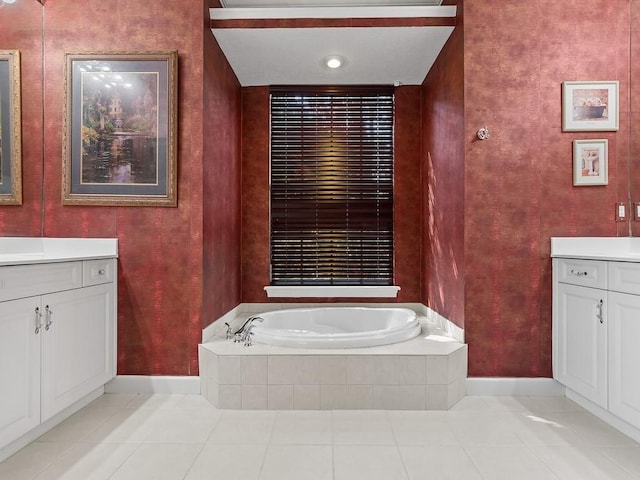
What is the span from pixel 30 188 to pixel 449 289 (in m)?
2.83

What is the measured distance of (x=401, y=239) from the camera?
3684 mm

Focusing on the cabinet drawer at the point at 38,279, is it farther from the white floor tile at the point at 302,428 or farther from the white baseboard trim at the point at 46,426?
the white floor tile at the point at 302,428

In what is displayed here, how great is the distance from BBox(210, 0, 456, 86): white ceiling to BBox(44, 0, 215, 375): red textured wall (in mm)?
395

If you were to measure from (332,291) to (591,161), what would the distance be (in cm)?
211

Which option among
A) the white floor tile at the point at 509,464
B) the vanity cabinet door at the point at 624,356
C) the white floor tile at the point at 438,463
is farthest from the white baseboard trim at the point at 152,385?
the vanity cabinet door at the point at 624,356

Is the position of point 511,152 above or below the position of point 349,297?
above

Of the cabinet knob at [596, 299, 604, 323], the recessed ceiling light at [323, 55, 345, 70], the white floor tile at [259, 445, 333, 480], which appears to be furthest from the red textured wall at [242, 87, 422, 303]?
the white floor tile at [259, 445, 333, 480]

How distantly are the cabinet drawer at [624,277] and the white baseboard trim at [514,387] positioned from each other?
0.82 m

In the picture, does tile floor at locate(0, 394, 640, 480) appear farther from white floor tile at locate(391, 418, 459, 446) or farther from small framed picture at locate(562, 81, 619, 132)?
small framed picture at locate(562, 81, 619, 132)

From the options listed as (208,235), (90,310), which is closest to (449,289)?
(208,235)

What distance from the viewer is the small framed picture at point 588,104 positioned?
2582mm

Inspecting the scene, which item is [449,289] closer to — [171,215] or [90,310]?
[171,215]

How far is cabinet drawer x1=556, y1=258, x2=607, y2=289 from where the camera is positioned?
2.20m

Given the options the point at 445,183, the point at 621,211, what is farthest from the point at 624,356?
the point at 445,183
